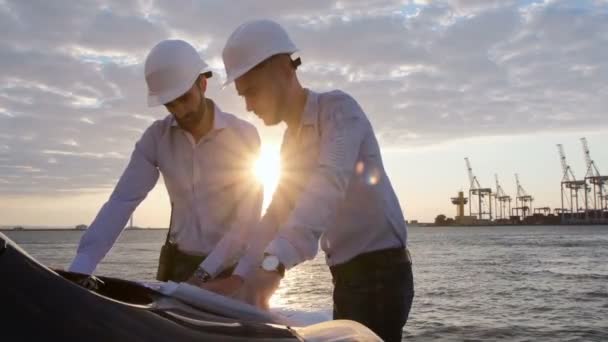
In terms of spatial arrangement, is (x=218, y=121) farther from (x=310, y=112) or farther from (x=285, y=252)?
(x=285, y=252)

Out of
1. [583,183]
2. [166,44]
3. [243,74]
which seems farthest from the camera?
[583,183]

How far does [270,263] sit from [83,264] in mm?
1736

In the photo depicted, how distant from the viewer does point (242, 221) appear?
175 inches

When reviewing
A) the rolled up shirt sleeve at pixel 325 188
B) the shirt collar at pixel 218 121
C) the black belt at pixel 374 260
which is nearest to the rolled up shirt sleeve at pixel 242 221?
the shirt collar at pixel 218 121

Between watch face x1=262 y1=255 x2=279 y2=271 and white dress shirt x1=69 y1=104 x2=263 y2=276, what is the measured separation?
1730mm

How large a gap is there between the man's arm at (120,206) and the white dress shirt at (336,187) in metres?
1.11

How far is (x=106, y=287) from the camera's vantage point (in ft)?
8.00

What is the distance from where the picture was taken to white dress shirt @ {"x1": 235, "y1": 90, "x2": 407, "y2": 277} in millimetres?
2955

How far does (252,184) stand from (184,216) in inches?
20.7

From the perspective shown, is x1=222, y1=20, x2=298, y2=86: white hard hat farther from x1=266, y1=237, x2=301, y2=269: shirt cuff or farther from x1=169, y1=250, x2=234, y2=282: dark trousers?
x1=169, y1=250, x2=234, y2=282: dark trousers

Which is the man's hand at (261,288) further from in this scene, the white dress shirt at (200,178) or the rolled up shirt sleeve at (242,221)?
the white dress shirt at (200,178)

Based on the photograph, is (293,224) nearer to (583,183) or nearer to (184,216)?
(184,216)

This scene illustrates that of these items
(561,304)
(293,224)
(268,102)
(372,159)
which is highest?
(268,102)

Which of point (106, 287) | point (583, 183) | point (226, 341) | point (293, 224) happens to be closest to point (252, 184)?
point (293, 224)
